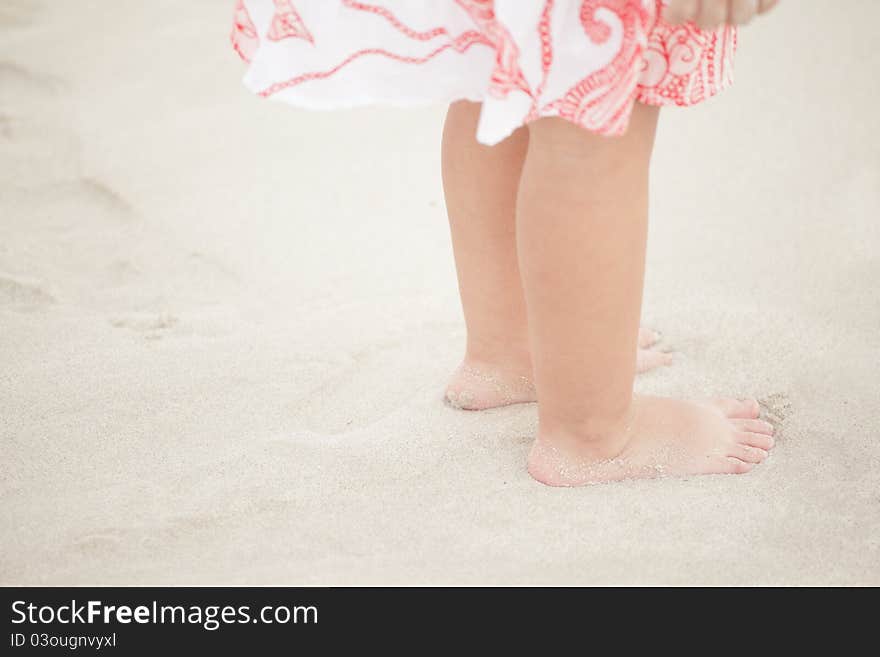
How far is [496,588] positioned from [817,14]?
71.4 inches

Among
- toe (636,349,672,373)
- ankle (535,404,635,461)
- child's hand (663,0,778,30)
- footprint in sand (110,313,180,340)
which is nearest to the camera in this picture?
child's hand (663,0,778,30)

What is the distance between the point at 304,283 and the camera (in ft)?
5.29

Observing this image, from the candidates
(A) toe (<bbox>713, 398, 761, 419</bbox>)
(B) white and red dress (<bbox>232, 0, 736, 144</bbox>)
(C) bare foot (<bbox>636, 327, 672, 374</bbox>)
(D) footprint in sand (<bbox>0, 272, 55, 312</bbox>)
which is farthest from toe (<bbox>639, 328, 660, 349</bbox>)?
(D) footprint in sand (<bbox>0, 272, 55, 312</bbox>)

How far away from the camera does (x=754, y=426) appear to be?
3.88 feet

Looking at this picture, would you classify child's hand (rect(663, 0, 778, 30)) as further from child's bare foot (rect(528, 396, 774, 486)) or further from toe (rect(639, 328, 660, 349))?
toe (rect(639, 328, 660, 349))

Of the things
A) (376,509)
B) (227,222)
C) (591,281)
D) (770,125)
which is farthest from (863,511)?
(227,222)

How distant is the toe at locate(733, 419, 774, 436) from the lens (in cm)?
118

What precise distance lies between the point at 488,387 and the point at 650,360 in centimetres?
26

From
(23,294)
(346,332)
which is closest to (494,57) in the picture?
(346,332)

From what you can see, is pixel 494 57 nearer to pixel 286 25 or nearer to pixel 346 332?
pixel 286 25

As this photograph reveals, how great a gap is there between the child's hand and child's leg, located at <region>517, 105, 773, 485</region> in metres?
0.12

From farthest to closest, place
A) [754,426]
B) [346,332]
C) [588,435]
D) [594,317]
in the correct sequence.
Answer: [346,332], [754,426], [588,435], [594,317]

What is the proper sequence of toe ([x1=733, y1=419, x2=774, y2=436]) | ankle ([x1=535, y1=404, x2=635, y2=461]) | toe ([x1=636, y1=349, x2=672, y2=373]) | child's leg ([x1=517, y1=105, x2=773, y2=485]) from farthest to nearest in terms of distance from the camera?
toe ([x1=636, y1=349, x2=672, y2=373]) → toe ([x1=733, y1=419, x2=774, y2=436]) → ankle ([x1=535, y1=404, x2=635, y2=461]) → child's leg ([x1=517, y1=105, x2=773, y2=485])

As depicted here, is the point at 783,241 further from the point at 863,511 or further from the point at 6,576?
the point at 6,576
